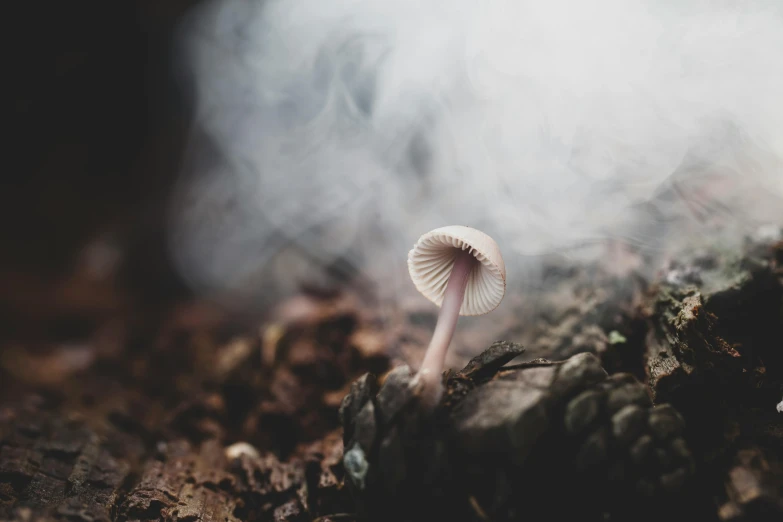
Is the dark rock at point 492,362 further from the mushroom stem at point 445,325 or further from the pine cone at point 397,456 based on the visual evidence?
the pine cone at point 397,456

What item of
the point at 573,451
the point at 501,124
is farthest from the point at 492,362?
the point at 501,124

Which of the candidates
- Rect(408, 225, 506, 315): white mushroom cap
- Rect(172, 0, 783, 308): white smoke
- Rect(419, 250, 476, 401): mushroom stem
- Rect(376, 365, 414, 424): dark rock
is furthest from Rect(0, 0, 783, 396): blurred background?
Rect(376, 365, 414, 424): dark rock

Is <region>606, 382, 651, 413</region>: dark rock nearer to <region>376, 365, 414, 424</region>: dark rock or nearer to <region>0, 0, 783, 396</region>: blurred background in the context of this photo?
<region>376, 365, 414, 424</region>: dark rock

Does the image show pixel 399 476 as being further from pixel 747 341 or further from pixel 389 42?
pixel 389 42

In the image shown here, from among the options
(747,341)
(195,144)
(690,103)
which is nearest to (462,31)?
(690,103)

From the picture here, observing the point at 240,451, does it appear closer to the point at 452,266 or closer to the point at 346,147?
the point at 452,266

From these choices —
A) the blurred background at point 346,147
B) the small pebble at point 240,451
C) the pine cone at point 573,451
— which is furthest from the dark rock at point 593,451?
the small pebble at point 240,451

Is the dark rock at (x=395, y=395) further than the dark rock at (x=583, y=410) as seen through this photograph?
Yes
